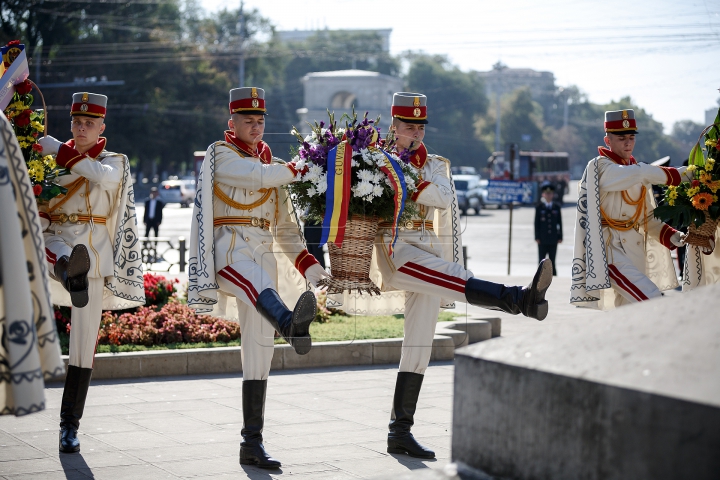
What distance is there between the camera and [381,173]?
5793mm

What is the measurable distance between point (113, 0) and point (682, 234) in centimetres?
5722

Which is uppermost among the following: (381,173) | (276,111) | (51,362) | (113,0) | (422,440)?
(113,0)

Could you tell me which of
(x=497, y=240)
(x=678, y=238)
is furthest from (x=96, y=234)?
(x=497, y=240)

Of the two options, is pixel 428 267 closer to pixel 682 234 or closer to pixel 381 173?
pixel 381 173

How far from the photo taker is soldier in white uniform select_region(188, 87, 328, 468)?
578 cm

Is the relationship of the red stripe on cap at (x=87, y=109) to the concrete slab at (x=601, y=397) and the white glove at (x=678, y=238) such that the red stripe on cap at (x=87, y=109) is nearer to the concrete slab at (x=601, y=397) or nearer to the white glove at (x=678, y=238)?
the concrete slab at (x=601, y=397)

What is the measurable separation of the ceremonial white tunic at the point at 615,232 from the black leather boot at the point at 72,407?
135 inches

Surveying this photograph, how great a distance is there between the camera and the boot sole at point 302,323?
5.31 metres

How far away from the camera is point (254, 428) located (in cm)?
576

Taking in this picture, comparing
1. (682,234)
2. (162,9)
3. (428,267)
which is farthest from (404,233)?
(162,9)

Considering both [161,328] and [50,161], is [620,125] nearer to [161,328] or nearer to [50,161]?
[50,161]

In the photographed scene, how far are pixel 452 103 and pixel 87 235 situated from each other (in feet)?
316

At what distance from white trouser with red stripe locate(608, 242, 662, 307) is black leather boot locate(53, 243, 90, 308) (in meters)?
3.54

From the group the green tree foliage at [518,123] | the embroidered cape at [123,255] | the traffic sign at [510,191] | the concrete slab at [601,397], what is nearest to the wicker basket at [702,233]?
the concrete slab at [601,397]
